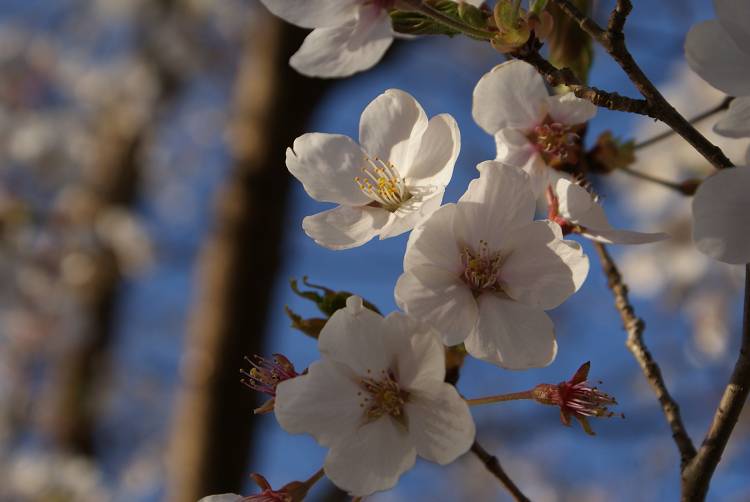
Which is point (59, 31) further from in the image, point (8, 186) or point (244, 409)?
point (244, 409)

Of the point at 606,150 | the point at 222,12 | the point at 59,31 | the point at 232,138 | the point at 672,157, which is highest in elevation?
the point at 606,150

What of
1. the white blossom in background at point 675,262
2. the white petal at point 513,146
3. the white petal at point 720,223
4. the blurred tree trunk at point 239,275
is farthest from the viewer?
the blurred tree trunk at point 239,275

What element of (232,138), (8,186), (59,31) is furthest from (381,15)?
(59,31)

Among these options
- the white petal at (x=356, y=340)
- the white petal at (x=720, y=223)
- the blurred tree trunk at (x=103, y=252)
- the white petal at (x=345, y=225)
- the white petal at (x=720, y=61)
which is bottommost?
the blurred tree trunk at (x=103, y=252)

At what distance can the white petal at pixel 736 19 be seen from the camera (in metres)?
0.60

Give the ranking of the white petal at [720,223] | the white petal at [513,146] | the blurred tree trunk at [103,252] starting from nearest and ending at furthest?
the white petal at [720,223]
the white petal at [513,146]
the blurred tree trunk at [103,252]

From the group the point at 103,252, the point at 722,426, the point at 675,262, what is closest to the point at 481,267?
the point at 722,426

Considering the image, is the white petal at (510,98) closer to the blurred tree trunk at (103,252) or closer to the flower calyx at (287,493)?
the flower calyx at (287,493)

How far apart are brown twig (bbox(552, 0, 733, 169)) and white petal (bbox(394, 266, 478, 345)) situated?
0.65 ft

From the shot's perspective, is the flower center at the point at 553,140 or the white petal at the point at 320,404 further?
the flower center at the point at 553,140

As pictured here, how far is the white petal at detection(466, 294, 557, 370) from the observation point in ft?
2.10

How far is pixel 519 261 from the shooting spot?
0.69 m

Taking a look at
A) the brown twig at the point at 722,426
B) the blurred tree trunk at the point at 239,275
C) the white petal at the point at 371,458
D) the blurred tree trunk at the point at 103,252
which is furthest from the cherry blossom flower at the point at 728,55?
the blurred tree trunk at the point at 103,252

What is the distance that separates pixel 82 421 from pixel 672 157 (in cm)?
274
